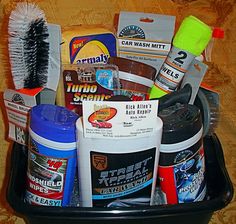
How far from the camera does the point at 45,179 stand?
0.50 metres

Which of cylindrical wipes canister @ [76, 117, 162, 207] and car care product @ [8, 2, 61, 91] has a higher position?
car care product @ [8, 2, 61, 91]

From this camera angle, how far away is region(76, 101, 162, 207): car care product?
1.45 feet

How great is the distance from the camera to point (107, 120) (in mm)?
443

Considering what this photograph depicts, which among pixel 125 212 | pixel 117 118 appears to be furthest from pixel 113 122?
pixel 125 212

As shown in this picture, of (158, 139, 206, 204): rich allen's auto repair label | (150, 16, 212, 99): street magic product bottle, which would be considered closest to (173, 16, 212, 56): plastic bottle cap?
(150, 16, 212, 99): street magic product bottle

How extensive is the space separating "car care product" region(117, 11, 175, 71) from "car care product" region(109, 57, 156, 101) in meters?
0.03

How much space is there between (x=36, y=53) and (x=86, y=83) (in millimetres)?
76

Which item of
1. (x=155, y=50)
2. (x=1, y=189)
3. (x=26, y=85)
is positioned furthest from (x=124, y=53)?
(x=1, y=189)

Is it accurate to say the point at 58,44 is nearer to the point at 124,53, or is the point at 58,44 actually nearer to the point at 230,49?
the point at 124,53

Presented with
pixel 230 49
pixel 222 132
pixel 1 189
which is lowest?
pixel 1 189

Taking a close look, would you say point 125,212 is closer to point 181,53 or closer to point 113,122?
point 113,122

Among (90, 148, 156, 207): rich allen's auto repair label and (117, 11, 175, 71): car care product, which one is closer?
(90, 148, 156, 207): rich allen's auto repair label

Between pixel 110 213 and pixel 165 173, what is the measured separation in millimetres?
90

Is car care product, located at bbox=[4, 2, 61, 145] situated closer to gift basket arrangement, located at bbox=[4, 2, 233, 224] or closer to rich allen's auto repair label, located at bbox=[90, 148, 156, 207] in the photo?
gift basket arrangement, located at bbox=[4, 2, 233, 224]
